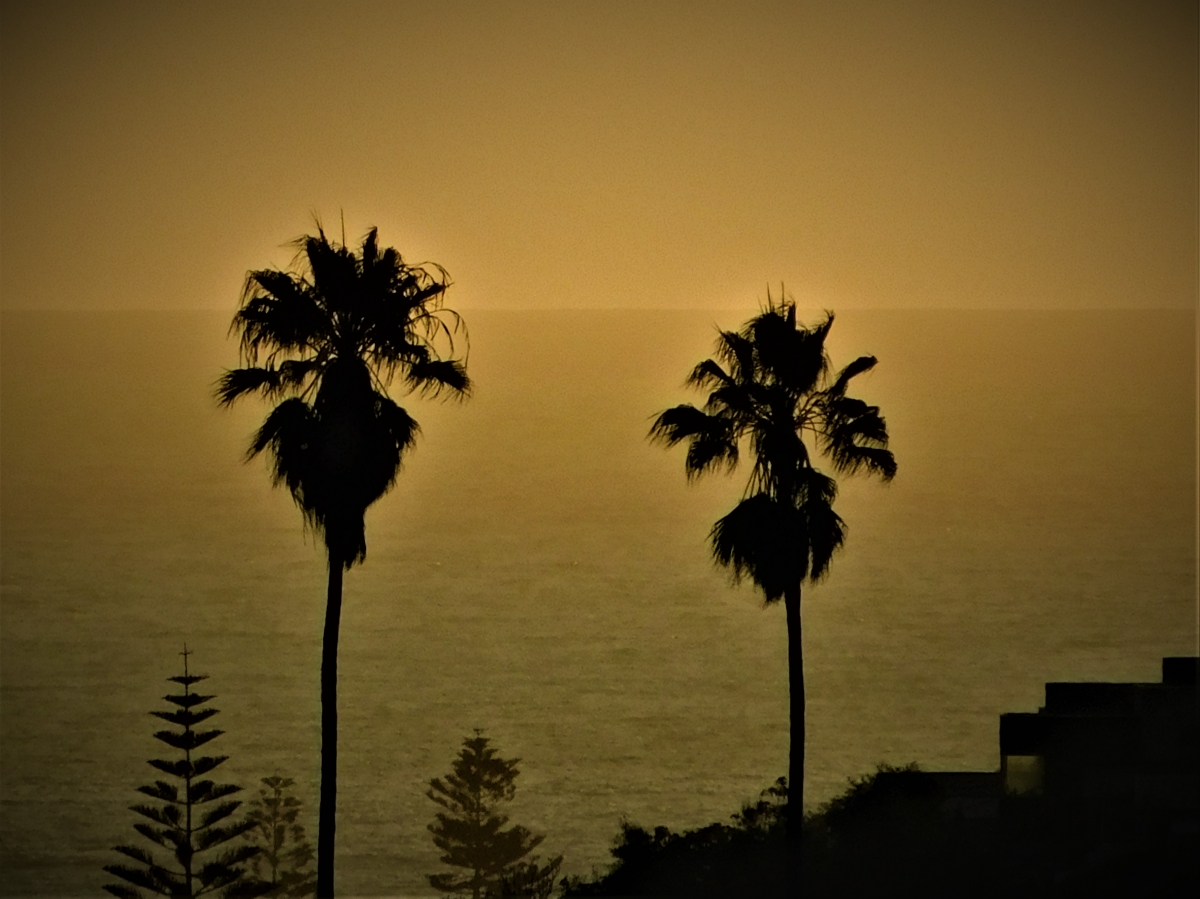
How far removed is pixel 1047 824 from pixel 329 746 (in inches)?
402

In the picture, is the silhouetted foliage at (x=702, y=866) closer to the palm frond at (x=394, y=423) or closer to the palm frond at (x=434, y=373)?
the palm frond at (x=394, y=423)

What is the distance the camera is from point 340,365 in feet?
83.4

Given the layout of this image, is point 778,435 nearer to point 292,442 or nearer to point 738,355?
point 738,355

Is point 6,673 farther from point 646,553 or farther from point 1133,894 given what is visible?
point 1133,894

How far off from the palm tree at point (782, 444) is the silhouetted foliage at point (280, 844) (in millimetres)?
19844

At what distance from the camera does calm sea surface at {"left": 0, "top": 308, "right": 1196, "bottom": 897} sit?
62406 millimetres

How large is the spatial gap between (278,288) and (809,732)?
47.9 m

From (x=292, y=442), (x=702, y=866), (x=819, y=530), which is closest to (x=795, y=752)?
(x=702, y=866)

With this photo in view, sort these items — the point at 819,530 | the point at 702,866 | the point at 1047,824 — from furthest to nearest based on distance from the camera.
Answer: the point at 702,866
the point at 819,530
the point at 1047,824

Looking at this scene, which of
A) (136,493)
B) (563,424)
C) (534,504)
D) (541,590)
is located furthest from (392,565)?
(563,424)

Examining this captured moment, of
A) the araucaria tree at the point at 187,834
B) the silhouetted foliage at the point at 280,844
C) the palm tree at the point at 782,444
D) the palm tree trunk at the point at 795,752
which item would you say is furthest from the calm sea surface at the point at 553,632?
the palm tree at the point at 782,444

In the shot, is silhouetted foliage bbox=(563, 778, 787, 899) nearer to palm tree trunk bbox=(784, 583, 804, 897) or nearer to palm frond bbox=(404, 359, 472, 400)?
palm tree trunk bbox=(784, 583, 804, 897)

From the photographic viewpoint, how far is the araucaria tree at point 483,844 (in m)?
39.6

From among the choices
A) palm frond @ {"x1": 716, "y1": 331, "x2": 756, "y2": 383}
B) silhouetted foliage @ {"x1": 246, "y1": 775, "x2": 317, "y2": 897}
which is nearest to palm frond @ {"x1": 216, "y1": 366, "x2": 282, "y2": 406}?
palm frond @ {"x1": 716, "y1": 331, "x2": 756, "y2": 383}
